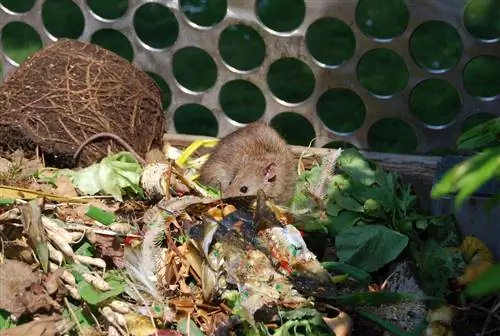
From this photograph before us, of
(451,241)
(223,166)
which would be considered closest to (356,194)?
(451,241)

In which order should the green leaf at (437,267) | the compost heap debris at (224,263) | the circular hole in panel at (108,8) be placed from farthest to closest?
the circular hole in panel at (108,8) → the green leaf at (437,267) → the compost heap debris at (224,263)

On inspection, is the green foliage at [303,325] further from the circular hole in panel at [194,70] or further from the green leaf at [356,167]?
the circular hole in panel at [194,70]

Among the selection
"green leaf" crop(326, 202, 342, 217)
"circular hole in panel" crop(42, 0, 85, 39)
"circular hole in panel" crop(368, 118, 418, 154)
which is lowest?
"circular hole in panel" crop(368, 118, 418, 154)

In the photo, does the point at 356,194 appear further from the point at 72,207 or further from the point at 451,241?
the point at 72,207

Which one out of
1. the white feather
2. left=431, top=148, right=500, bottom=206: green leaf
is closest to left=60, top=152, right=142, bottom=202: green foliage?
the white feather

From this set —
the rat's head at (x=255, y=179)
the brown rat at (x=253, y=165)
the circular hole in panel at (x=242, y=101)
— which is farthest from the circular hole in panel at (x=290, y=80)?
the rat's head at (x=255, y=179)

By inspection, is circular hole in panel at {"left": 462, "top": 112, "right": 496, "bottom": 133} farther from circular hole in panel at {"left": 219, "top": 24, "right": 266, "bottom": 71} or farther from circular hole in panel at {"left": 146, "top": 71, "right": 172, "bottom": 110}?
circular hole in panel at {"left": 146, "top": 71, "right": 172, "bottom": 110}
